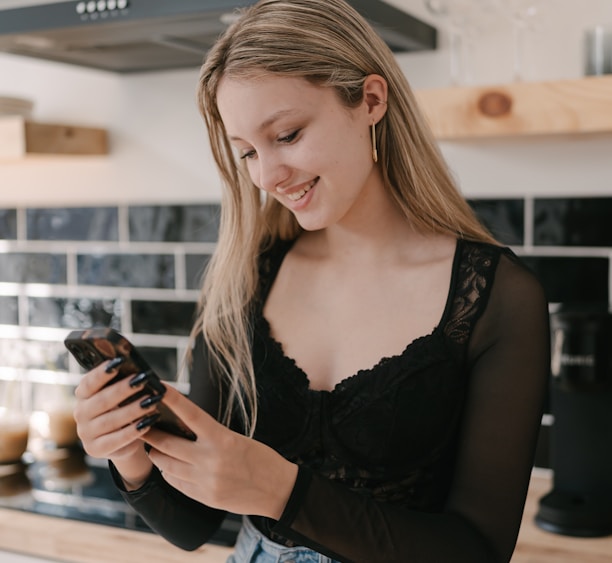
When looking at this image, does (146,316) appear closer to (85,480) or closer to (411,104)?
(85,480)

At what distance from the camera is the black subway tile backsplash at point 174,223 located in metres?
2.20

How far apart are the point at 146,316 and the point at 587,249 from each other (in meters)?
1.13

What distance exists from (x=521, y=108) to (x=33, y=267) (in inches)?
58.9

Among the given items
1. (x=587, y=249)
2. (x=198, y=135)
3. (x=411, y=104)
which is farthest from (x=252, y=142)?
(x=198, y=135)

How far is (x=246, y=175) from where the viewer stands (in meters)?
1.32

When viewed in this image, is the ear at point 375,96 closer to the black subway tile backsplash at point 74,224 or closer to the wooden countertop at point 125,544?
the wooden countertop at point 125,544

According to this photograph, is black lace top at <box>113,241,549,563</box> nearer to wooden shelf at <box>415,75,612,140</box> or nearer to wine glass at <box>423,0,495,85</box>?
wooden shelf at <box>415,75,612,140</box>

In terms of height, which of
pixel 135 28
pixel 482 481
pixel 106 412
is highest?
pixel 135 28

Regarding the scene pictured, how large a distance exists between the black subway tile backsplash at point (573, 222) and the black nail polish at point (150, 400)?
1.18 m

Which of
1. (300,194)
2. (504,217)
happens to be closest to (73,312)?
(504,217)

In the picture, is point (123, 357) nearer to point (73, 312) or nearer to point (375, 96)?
point (375, 96)

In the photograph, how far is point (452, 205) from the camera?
1269mm

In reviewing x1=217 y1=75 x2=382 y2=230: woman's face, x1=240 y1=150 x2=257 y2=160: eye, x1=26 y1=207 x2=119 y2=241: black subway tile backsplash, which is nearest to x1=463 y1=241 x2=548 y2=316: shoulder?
x1=217 y1=75 x2=382 y2=230: woman's face

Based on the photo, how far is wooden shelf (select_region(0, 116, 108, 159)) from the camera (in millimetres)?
2092
